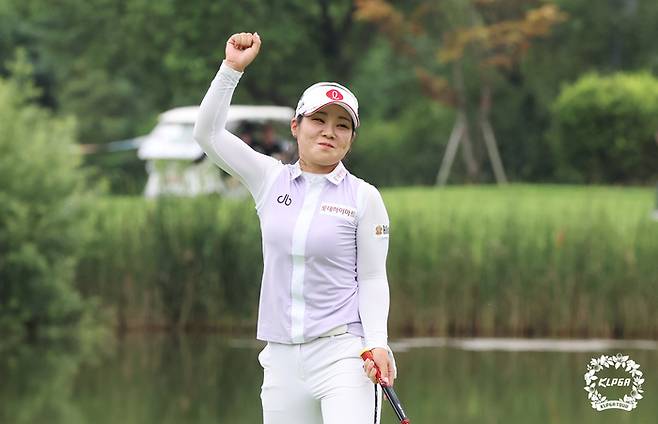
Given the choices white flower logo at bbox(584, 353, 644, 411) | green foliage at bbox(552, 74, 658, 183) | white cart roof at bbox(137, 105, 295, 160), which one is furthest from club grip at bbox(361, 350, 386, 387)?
white cart roof at bbox(137, 105, 295, 160)

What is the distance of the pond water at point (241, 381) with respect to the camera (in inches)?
431

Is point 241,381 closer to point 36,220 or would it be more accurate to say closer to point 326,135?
point 36,220

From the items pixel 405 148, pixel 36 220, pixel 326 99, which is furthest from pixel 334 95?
pixel 405 148

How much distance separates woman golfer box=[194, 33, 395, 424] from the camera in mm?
4785

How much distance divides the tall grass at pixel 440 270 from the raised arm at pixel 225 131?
974cm

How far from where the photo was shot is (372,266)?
484 cm

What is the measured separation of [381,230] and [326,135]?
30 cm

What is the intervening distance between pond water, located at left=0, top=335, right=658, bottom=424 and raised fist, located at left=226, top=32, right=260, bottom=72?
19.0ft

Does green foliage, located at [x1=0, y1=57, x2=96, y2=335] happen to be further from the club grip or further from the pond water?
the club grip

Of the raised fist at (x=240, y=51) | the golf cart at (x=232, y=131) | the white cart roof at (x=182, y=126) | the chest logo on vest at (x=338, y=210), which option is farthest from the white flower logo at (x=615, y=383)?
the white cart roof at (x=182, y=126)

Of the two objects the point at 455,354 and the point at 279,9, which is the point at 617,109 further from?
the point at 455,354

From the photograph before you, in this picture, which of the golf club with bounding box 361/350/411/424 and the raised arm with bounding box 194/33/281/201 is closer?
the golf club with bounding box 361/350/411/424

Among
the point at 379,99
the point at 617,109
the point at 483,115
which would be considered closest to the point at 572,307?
the point at 617,109

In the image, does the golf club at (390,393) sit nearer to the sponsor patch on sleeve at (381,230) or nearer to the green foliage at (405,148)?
the sponsor patch on sleeve at (381,230)
